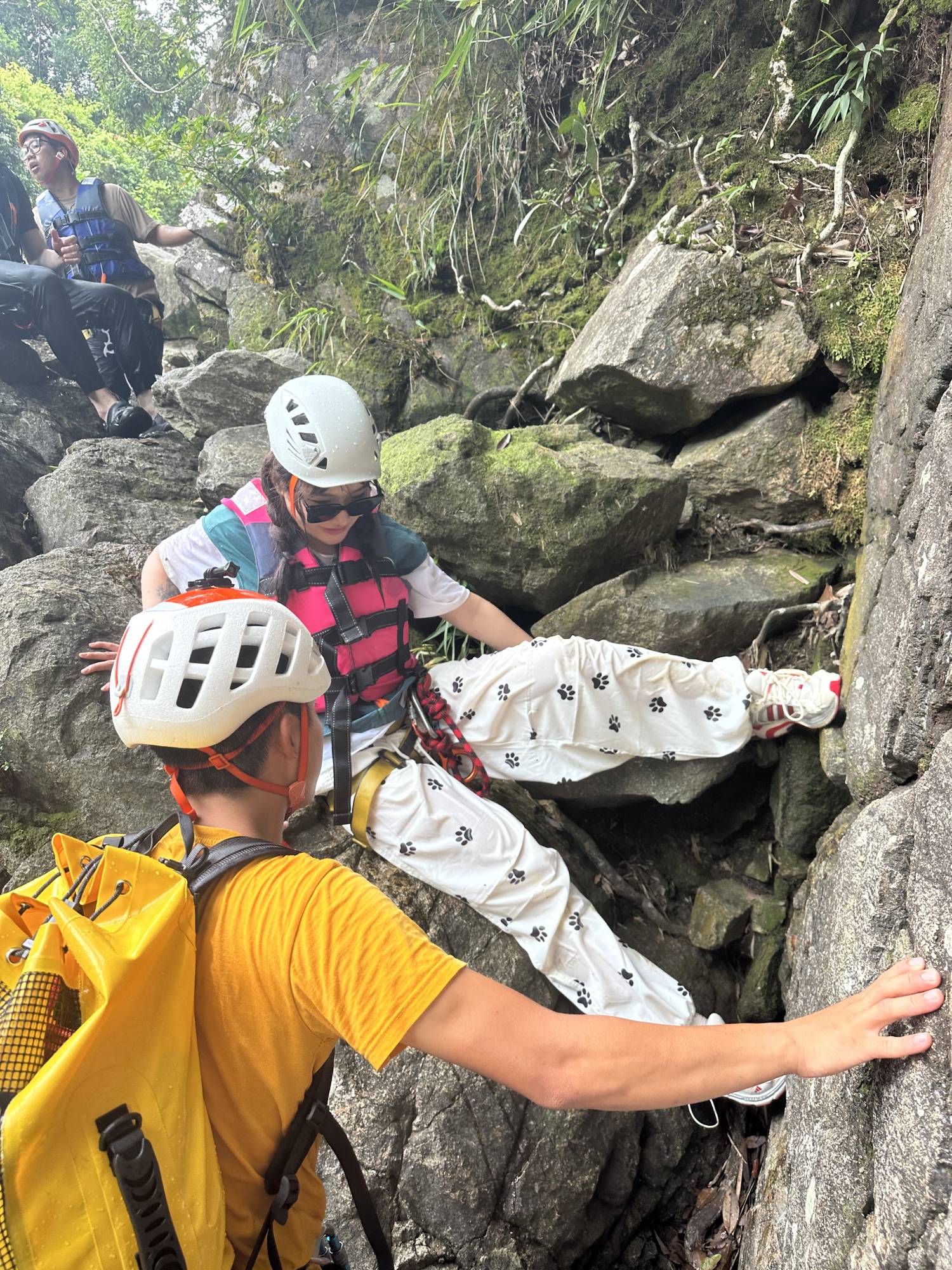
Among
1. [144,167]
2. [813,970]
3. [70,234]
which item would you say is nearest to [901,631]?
[813,970]

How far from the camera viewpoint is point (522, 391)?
5.45m

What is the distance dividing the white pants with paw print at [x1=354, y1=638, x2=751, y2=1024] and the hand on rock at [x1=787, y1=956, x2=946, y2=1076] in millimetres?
1757

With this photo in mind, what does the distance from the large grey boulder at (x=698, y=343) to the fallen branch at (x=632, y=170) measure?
46.4 inches

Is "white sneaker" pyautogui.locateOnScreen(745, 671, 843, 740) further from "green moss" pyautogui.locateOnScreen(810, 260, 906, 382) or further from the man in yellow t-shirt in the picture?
the man in yellow t-shirt

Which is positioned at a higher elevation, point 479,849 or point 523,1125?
point 479,849

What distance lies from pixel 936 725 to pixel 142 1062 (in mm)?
2312

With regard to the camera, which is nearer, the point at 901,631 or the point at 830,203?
the point at 901,631

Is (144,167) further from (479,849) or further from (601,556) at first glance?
(479,849)

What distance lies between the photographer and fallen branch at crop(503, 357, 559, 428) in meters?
5.39

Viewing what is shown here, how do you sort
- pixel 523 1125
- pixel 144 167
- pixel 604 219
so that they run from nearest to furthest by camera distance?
pixel 523 1125
pixel 604 219
pixel 144 167

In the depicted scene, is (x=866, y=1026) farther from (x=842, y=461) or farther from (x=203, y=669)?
(x=842, y=461)

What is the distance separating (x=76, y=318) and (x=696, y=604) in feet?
19.1

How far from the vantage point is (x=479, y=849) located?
3123 millimetres

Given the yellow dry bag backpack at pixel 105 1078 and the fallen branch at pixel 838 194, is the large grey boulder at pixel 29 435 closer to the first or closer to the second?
the yellow dry bag backpack at pixel 105 1078
